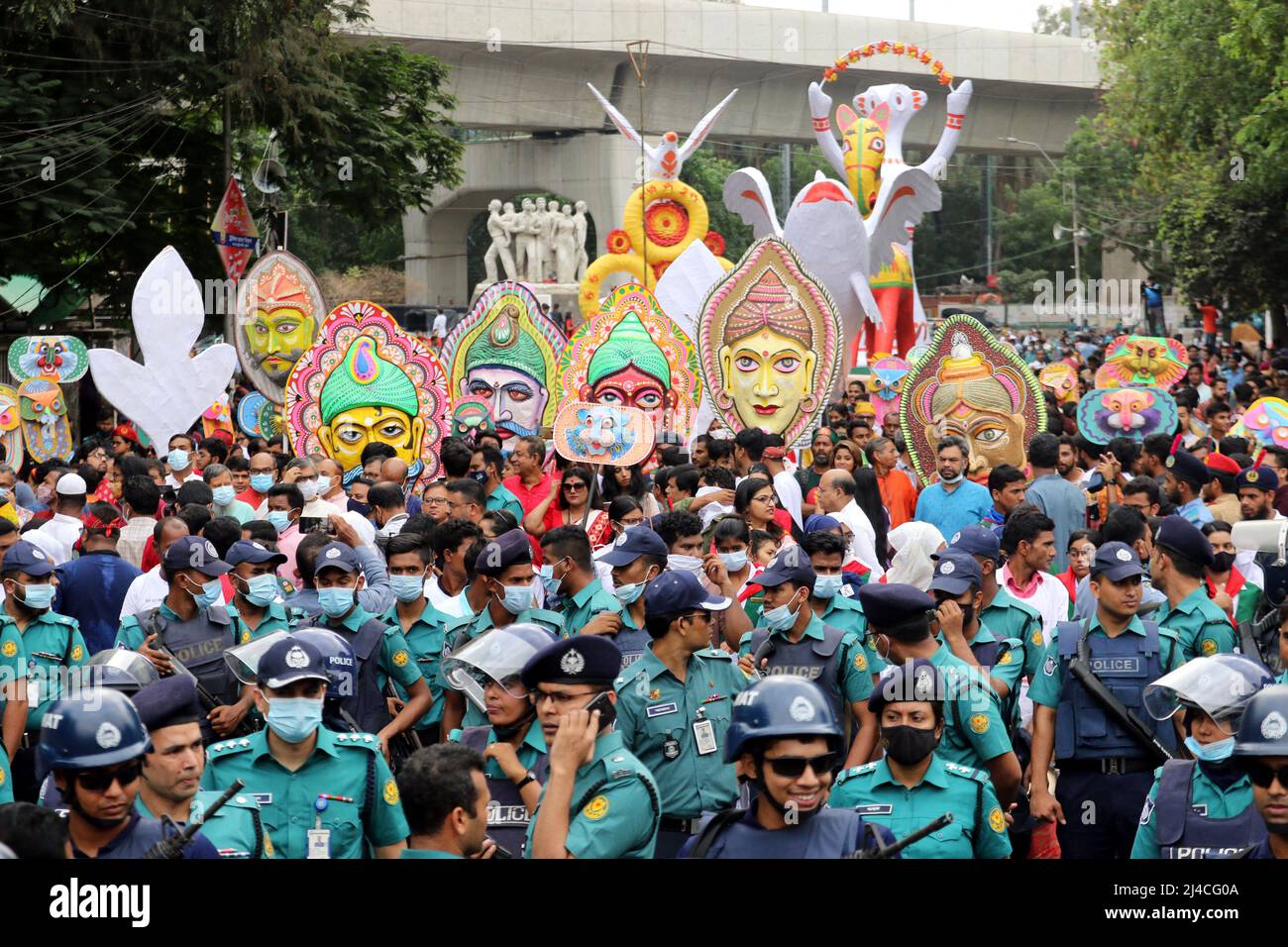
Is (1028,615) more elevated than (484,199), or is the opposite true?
(484,199)

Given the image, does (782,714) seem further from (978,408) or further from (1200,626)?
(978,408)

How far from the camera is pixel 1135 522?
777cm

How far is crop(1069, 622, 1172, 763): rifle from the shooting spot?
6.06 meters

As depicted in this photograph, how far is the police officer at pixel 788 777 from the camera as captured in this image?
4121 millimetres

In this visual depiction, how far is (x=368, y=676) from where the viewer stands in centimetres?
671

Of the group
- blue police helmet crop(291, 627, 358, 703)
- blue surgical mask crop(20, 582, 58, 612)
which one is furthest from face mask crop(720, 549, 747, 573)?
blue surgical mask crop(20, 582, 58, 612)

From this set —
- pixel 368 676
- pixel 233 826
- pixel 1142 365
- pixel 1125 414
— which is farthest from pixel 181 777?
pixel 1142 365

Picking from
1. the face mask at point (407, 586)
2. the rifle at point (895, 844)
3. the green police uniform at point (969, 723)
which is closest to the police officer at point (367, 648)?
the face mask at point (407, 586)

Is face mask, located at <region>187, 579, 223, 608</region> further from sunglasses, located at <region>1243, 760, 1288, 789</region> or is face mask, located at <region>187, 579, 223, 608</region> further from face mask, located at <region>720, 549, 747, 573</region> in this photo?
sunglasses, located at <region>1243, 760, 1288, 789</region>

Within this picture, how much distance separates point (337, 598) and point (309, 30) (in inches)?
726

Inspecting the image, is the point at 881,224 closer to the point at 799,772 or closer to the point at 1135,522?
the point at 1135,522

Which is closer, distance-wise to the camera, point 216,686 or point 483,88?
point 216,686

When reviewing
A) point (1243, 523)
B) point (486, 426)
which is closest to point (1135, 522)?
point (1243, 523)

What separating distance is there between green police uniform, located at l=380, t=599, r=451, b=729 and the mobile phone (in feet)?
7.02
